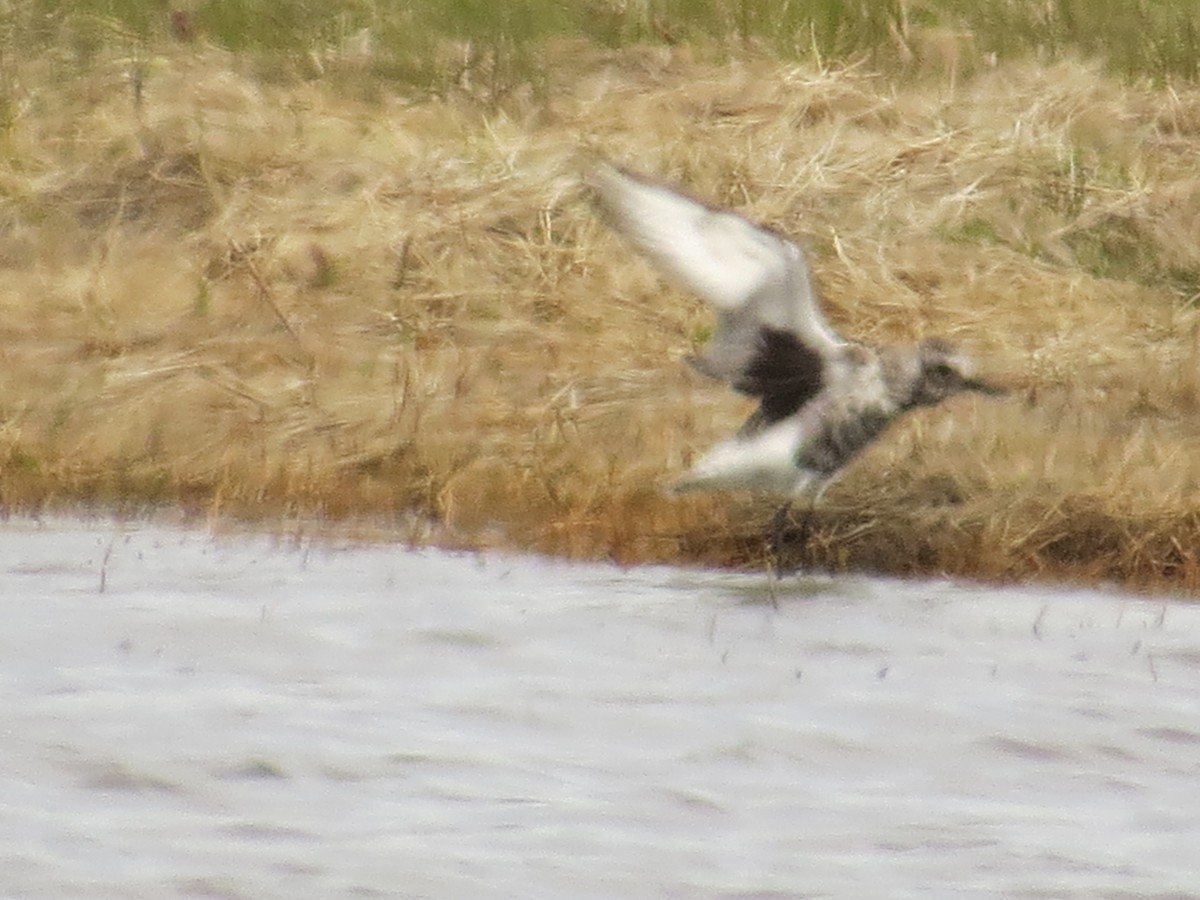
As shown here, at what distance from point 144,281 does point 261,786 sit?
4.99 m

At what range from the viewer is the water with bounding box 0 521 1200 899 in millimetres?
6125

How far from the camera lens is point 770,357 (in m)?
8.77

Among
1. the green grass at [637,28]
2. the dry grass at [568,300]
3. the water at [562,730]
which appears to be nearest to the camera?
the water at [562,730]

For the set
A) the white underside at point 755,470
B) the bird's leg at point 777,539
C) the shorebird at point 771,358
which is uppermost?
the shorebird at point 771,358

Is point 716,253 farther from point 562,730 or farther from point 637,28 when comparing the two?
point 637,28

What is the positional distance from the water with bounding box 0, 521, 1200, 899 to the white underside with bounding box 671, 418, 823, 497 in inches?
10.5

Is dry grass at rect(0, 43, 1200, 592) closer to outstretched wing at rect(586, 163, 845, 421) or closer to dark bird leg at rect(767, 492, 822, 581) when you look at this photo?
dark bird leg at rect(767, 492, 822, 581)

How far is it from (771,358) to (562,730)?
1.84m

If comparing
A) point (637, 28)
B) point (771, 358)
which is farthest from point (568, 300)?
point (637, 28)

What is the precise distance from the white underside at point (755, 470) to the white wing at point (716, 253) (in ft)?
1.24

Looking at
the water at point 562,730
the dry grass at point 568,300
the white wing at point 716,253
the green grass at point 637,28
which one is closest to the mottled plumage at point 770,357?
the white wing at point 716,253

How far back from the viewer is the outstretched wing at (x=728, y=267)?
8.39 m

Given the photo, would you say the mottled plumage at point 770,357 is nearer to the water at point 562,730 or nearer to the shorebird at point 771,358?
the shorebird at point 771,358

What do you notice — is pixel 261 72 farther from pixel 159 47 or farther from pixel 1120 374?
pixel 1120 374
